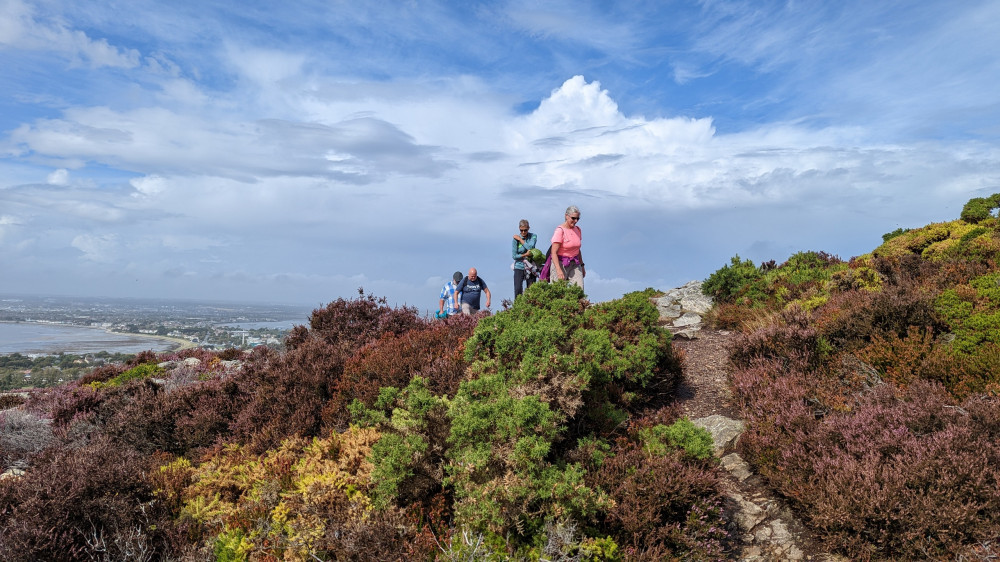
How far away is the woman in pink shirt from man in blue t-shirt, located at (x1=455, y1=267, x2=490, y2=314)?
9.96ft

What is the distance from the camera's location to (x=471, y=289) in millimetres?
12523

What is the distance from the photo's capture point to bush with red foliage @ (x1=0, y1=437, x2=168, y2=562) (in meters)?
4.18

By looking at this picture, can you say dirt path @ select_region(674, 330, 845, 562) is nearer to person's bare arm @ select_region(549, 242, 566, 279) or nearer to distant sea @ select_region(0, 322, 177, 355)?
person's bare arm @ select_region(549, 242, 566, 279)

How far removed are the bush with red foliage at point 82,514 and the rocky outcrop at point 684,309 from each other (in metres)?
9.24

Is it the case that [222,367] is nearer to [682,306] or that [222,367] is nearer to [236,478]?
[236,478]

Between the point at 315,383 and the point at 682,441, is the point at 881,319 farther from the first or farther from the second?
the point at 315,383

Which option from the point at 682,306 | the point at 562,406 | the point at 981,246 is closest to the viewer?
the point at 562,406

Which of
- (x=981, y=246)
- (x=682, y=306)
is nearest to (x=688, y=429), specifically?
(x=981, y=246)

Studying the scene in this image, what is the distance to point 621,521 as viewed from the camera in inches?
157

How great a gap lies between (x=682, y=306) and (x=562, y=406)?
10.5 meters

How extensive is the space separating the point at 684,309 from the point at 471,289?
18.8 ft

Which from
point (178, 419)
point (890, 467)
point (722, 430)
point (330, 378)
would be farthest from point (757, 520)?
point (178, 419)

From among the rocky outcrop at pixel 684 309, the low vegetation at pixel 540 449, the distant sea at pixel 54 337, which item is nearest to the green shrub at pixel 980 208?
the rocky outcrop at pixel 684 309

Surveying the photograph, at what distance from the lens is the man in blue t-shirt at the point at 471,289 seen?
1244cm
